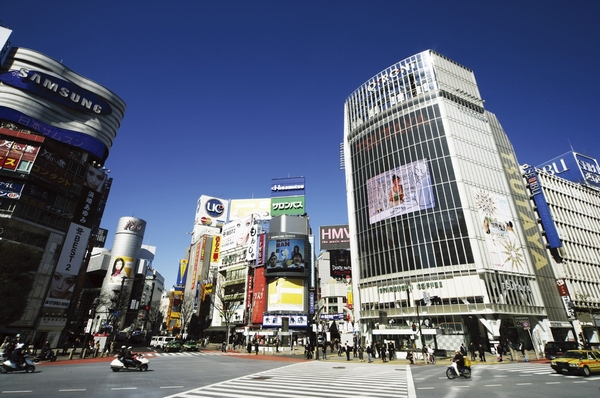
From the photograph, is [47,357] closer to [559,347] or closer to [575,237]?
[559,347]

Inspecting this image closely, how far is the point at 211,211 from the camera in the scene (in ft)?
350

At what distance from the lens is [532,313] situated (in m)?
43.8

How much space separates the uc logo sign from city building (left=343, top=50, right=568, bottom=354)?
196ft

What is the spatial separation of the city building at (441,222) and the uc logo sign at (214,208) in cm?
5974

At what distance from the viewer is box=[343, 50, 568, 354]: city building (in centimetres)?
4269

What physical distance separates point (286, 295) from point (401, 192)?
1263 inches

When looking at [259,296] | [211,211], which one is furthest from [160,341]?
[211,211]

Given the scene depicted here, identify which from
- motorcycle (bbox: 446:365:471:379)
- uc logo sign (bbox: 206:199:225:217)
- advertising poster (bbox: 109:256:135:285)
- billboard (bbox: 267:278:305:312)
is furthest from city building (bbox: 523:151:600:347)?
advertising poster (bbox: 109:256:135:285)

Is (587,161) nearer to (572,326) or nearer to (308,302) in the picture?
(572,326)

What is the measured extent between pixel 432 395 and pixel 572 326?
52.8m

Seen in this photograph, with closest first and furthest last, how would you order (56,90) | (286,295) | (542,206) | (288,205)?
(542,206) → (56,90) → (286,295) → (288,205)

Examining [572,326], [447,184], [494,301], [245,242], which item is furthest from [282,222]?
[572,326]

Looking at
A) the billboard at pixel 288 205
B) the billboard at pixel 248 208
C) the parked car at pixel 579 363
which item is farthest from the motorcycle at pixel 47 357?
the billboard at pixel 248 208

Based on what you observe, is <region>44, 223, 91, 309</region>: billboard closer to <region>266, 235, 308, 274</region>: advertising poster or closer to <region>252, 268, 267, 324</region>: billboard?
<region>252, 268, 267, 324</region>: billboard
